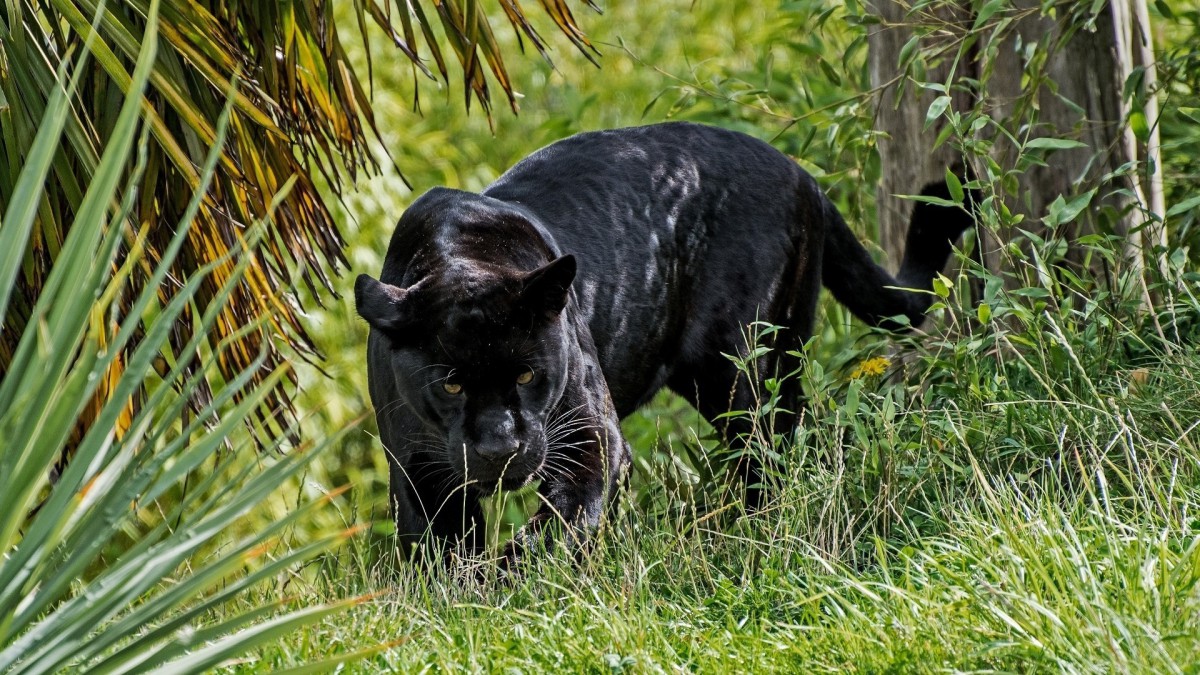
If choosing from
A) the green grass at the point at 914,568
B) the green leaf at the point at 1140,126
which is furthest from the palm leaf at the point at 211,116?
the green leaf at the point at 1140,126

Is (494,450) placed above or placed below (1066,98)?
below

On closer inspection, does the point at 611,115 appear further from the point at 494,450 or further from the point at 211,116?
the point at 494,450

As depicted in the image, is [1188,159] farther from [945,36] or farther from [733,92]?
[733,92]

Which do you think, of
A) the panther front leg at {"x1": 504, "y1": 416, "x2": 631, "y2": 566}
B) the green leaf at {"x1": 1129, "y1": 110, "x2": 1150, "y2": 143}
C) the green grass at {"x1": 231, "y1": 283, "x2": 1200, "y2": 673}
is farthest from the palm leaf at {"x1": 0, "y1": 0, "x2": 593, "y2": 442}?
the green leaf at {"x1": 1129, "y1": 110, "x2": 1150, "y2": 143}

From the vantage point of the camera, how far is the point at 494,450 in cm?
345

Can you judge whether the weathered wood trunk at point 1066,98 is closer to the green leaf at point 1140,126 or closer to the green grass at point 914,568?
the green leaf at point 1140,126

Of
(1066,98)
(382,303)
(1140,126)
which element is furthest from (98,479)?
(1066,98)

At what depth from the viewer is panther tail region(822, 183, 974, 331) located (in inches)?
177

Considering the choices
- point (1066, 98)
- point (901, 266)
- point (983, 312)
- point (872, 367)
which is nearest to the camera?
point (983, 312)

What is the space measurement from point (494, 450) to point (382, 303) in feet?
1.54

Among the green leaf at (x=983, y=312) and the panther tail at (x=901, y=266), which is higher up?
the green leaf at (x=983, y=312)

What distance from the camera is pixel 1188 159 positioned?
17.6ft

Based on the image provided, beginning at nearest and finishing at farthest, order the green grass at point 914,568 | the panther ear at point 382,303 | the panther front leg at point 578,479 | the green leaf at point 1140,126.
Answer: the green grass at point 914,568
the panther ear at point 382,303
the panther front leg at point 578,479
the green leaf at point 1140,126

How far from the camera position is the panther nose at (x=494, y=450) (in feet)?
11.3
